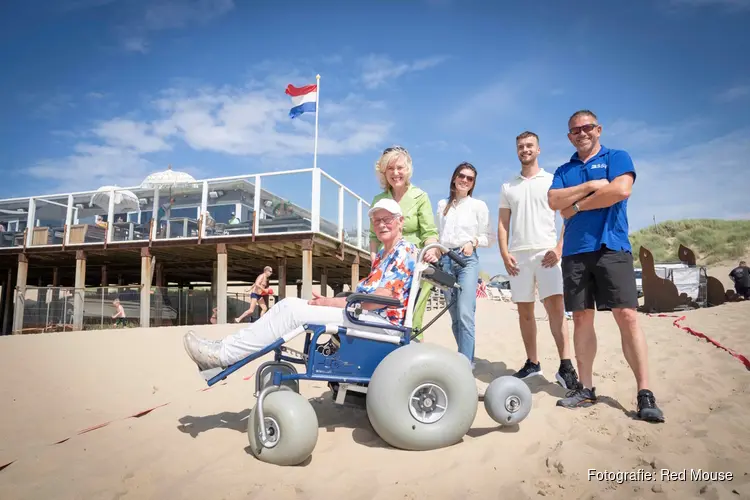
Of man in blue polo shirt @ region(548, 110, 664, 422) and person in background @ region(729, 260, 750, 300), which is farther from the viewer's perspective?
person in background @ region(729, 260, 750, 300)

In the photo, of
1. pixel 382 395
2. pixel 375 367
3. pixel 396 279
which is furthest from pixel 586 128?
pixel 382 395

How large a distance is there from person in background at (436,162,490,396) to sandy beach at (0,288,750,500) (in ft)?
2.32

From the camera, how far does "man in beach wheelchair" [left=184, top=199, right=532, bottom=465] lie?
249cm

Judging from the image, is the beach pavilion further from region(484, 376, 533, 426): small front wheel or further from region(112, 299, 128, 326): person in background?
region(484, 376, 533, 426): small front wheel

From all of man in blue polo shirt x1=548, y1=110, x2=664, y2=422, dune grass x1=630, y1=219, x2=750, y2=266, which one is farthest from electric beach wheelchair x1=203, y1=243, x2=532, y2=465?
dune grass x1=630, y1=219, x2=750, y2=266

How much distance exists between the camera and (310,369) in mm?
2689

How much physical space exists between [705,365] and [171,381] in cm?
560

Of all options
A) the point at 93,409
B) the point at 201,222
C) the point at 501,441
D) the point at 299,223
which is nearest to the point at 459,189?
the point at 501,441

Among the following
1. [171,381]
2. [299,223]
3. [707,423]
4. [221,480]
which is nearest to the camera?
[221,480]

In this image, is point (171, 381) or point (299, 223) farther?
point (299, 223)

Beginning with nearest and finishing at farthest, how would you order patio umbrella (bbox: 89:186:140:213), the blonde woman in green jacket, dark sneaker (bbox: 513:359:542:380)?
1. the blonde woman in green jacket
2. dark sneaker (bbox: 513:359:542:380)
3. patio umbrella (bbox: 89:186:140:213)

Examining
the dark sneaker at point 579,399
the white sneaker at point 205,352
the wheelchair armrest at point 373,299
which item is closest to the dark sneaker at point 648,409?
the dark sneaker at point 579,399

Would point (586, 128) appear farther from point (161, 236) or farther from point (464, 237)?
point (161, 236)

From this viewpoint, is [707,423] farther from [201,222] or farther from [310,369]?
[201,222]
